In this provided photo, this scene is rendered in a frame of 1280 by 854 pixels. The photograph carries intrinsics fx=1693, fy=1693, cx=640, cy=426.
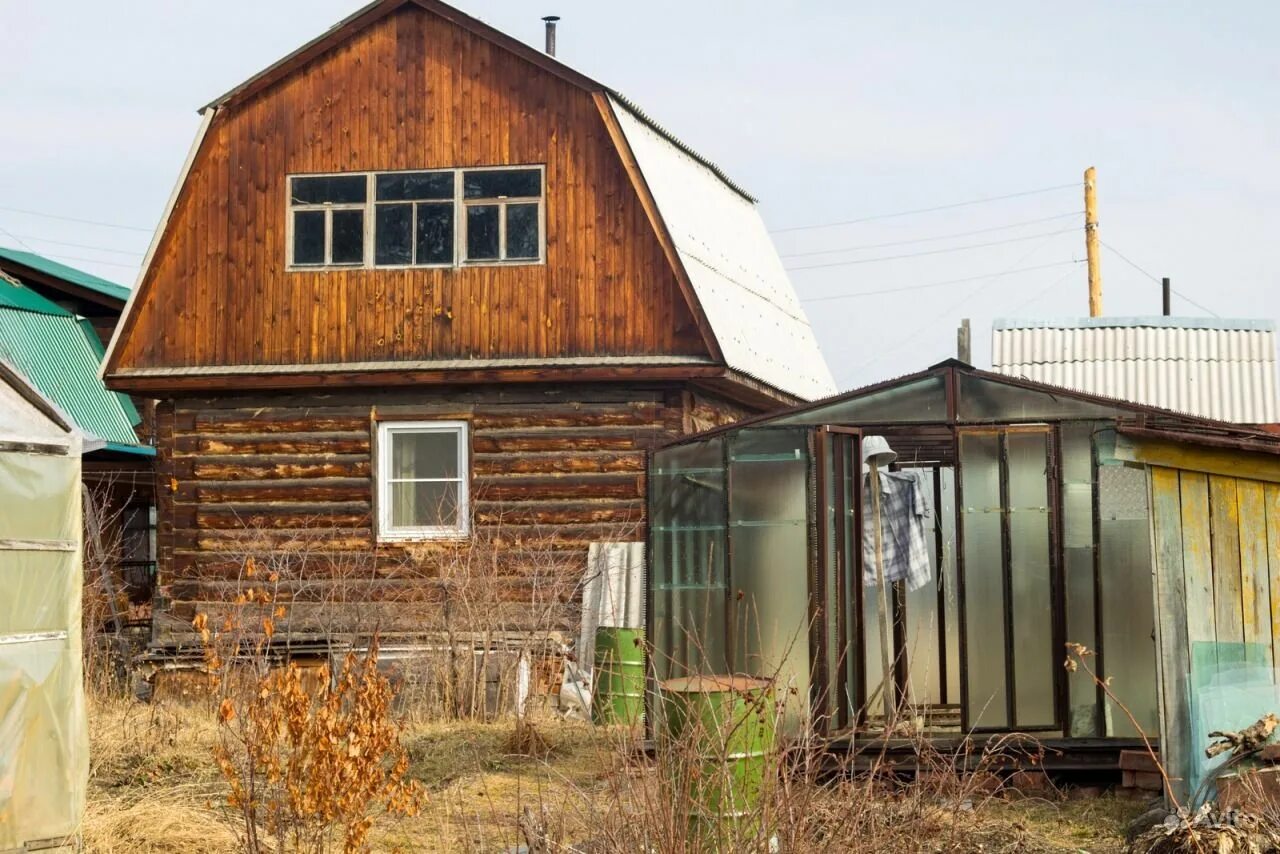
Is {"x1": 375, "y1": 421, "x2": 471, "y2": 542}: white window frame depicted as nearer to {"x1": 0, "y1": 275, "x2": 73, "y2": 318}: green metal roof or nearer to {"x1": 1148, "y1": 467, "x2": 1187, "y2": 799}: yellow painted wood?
{"x1": 0, "y1": 275, "x2": 73, "y2": 318}: green metal roof

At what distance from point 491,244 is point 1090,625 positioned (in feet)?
27.9

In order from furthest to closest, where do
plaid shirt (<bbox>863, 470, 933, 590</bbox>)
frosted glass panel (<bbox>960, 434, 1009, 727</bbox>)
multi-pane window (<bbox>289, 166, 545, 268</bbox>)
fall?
1. multi-pane window (<bbox>289, 166, 545, 268</bbox>)
2. plaid shirt (<bbox>863, 470, 933, 590</bbox>)
3. frosted glass panel (<bbox>960, 434, 1009, 727</bbox>)

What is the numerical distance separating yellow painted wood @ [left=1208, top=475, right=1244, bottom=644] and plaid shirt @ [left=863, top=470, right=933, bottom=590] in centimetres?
301

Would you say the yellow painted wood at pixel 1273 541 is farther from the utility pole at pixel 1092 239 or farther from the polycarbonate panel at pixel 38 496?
the utility pole at pixel 1092 239

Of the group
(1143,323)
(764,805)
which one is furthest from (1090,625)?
(1143,323)

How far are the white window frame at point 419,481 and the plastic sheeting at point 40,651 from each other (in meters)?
8.33

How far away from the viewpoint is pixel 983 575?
12.1 m

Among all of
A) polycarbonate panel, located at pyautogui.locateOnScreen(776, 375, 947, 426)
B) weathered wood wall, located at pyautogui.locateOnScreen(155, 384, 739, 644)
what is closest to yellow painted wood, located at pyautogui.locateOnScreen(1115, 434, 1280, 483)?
polycarbonate panel, located at pyautogui.locateOnScreen(776, 375, 947, 426)

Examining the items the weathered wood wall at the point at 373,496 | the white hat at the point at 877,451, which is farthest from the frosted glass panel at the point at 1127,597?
the weathered wood wall at the point at 373,496

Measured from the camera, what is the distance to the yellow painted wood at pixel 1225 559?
1053cm

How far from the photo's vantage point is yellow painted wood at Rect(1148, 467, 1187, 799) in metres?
10.1

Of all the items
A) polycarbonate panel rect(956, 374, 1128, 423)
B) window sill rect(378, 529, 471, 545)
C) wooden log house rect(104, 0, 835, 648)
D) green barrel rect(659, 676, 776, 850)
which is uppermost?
wooden log house rect(104, 0, 835, 648)

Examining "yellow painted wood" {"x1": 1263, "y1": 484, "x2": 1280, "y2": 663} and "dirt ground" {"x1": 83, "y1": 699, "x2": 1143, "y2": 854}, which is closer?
"dirt ground" {"x1": 83, "y1": 699, "x2": 1143, "y2": 854}

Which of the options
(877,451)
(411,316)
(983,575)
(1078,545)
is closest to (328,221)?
(411,316)
